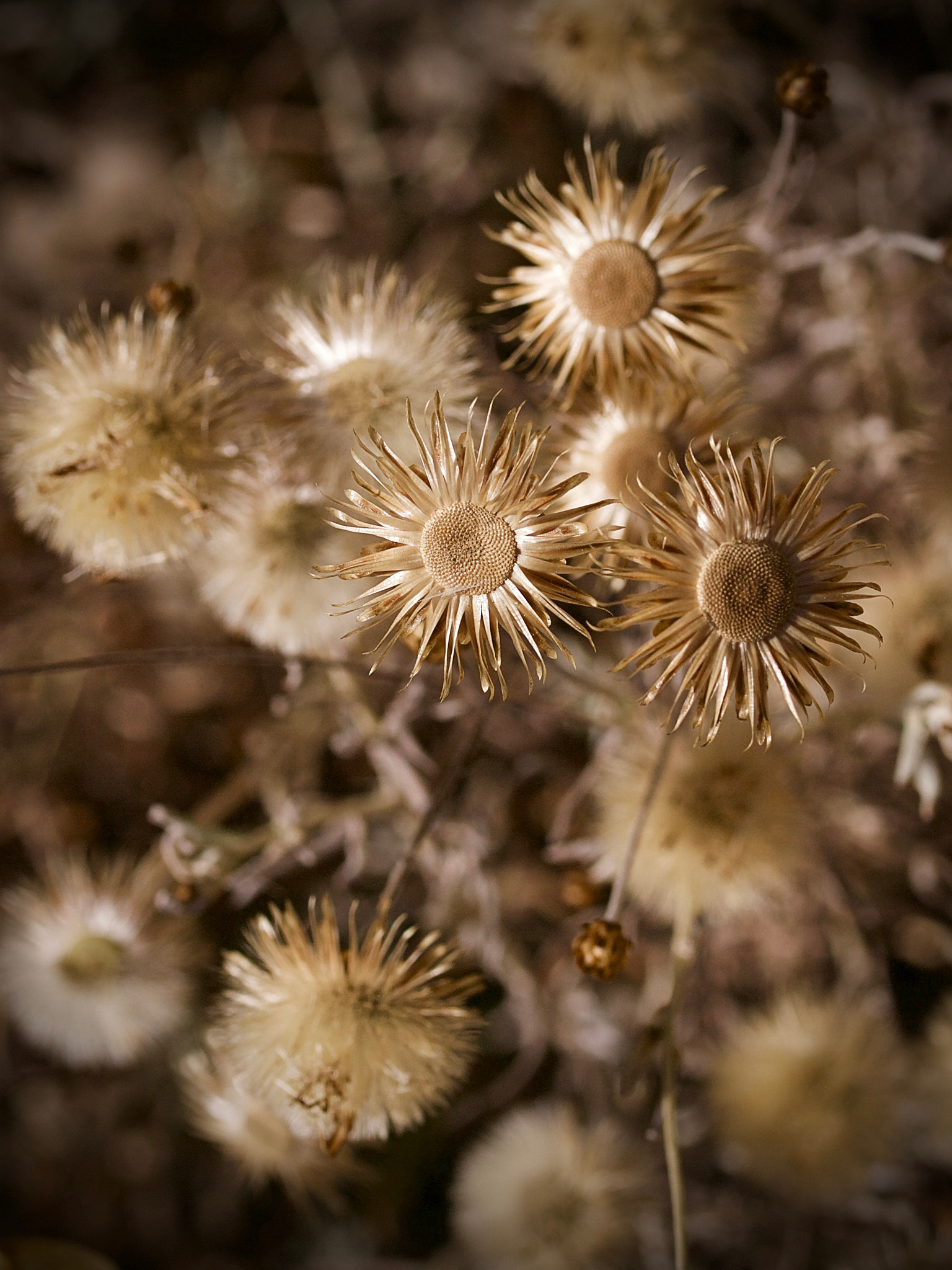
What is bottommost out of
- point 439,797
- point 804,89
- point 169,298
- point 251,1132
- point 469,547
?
point 251,1132

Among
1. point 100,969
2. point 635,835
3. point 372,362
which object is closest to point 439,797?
point 635,835

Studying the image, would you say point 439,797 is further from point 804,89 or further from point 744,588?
point 804,89

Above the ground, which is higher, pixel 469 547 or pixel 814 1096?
pixel 469 547

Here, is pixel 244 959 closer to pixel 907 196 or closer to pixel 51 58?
pixel 907 196

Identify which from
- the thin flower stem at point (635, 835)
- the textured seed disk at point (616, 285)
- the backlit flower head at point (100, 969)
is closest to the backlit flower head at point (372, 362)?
the textured seed disk at point (616, 285)

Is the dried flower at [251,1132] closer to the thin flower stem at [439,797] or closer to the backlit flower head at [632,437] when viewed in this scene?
the thin flower stem at [439,797]

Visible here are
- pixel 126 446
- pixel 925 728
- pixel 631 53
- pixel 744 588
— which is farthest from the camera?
pixel 631 53

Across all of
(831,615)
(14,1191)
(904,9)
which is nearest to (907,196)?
(904,9)
